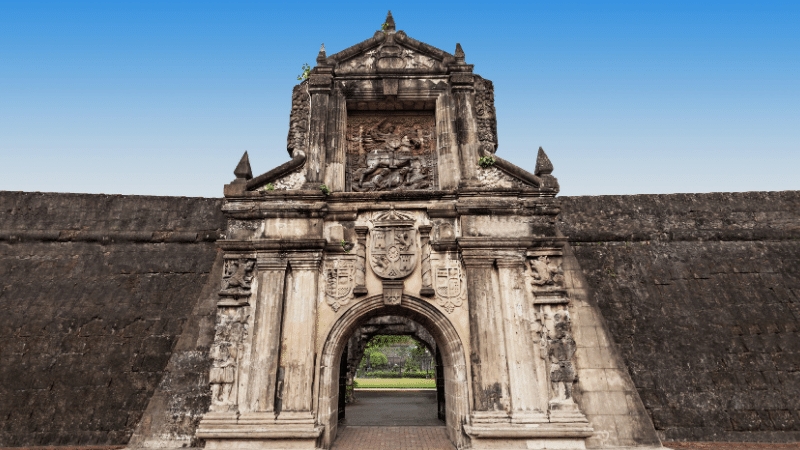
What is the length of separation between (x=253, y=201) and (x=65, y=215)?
6.17 meters

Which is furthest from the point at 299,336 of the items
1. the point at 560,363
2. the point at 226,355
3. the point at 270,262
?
the point at 560,363

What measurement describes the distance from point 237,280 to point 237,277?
0.06 m

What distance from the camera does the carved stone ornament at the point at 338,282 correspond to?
319 inches

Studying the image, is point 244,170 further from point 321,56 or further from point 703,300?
point 703,300

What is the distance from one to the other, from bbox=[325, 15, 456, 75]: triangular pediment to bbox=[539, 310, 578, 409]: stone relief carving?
5.86m

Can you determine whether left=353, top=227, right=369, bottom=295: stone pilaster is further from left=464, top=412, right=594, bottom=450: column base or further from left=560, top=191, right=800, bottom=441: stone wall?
left=560, top=191, right=800, bottom=441: stone wall

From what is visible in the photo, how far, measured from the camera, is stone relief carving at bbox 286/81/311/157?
377 inches

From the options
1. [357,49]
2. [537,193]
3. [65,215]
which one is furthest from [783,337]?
[65,215]

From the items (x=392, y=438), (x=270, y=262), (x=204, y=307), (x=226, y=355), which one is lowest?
(x=392, y=438)

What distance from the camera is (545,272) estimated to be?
8.18m

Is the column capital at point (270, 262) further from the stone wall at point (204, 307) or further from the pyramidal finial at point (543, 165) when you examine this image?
the pyramidal finial at point (543, 165)

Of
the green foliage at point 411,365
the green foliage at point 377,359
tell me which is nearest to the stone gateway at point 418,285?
the green foliage at point 411,365

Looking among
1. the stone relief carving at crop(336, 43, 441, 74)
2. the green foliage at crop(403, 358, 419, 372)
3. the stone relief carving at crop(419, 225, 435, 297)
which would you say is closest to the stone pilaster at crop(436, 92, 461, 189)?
the stone relief carving at crop(336, 43, 441, 74)

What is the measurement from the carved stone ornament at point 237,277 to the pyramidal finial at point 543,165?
6.07 metres
